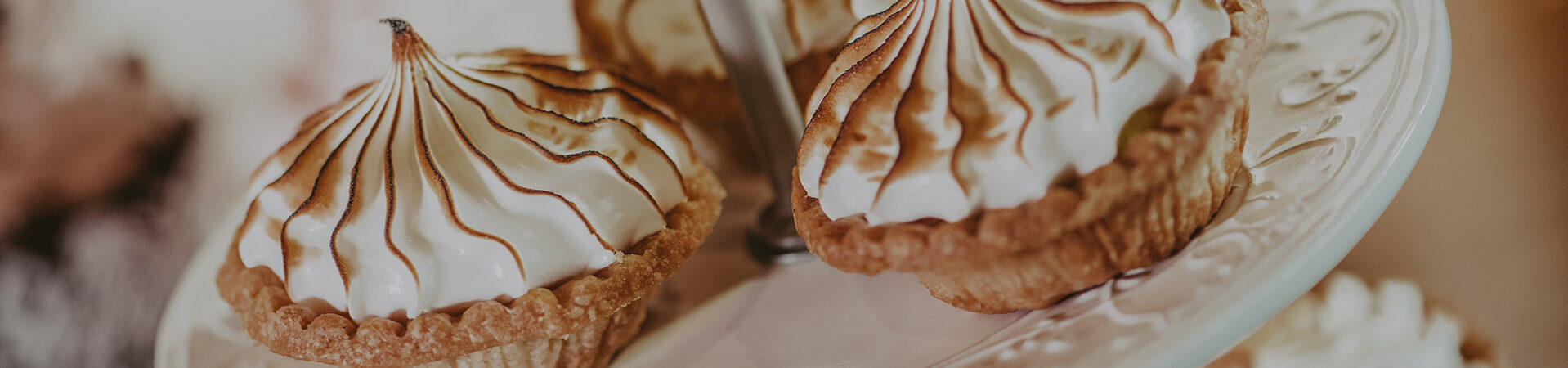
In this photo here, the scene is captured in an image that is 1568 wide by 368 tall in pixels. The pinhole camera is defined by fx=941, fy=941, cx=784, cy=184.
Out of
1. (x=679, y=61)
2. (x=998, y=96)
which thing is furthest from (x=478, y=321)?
(x=679, y=61)

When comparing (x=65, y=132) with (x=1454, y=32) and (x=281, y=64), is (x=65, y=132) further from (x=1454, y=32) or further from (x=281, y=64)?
(x=1454, y=32)

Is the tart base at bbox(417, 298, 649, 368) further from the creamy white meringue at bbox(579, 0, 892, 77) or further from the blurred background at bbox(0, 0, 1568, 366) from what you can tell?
the blurred background at bbox(0, 0, 1568, 366)

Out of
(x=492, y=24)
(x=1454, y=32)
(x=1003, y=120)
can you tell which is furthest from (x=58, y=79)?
(x=1454, y=32)

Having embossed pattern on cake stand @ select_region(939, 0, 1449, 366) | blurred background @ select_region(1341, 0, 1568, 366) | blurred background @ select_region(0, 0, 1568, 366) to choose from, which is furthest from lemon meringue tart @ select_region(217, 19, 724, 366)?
blurred background @ select_region(1341, 0, 1568, 366)

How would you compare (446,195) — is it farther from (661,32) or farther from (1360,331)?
(1360,331)

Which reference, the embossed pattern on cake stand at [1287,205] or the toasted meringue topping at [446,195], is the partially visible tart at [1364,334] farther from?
the toasted meringue topping at [446,195]

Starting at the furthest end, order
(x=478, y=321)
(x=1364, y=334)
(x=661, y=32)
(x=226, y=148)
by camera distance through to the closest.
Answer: (x=226, y=148)
(x=661, y=32)
(x=1364, y=334)
(x=478, y=321)
